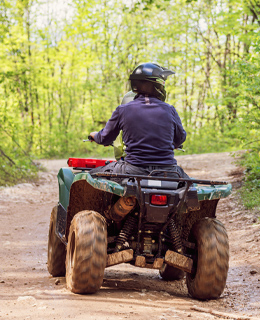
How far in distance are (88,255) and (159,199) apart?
73 cm

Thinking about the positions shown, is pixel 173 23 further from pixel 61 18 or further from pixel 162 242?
pixel 162 242

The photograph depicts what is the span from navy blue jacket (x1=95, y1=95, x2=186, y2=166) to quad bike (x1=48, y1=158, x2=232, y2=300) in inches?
10.1

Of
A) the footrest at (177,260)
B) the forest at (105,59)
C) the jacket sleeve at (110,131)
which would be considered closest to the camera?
the footrest at (177,260)

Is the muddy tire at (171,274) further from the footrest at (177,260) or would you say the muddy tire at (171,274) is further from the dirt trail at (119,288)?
the footrest at (177,260)

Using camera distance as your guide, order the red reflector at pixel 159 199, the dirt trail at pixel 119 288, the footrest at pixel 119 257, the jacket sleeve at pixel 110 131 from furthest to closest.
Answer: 1. the jacket sleeve at pixel 110 131
2. the footrest at pixel 119 257
3. the red reflector at pixel 159 199
4. the dirt trail at pixel 119 288

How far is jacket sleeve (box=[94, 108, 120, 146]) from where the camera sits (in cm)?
430

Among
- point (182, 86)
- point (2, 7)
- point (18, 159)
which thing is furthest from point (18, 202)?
point (182, 86)

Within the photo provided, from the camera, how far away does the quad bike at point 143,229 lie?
12.3ft

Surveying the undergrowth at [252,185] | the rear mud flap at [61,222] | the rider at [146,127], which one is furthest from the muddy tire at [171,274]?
the undergrowth at [252,185]

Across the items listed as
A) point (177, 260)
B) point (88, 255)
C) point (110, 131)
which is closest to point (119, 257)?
Answer: point (88, 255)

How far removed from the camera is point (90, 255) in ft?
12.3

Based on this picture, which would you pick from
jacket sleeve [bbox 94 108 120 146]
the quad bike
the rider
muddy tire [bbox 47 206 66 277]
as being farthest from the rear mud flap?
jacket sleeve [bbox 94 108 120 146]

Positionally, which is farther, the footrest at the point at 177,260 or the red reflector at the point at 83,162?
the red reflector at the point at 83,162

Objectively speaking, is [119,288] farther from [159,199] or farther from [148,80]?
[148,80]
